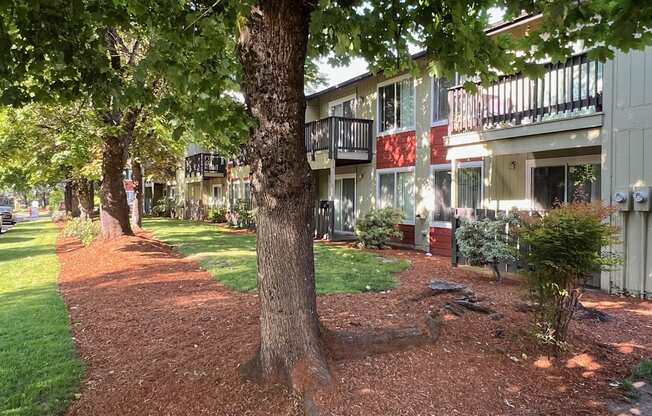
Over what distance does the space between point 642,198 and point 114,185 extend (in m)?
14.4

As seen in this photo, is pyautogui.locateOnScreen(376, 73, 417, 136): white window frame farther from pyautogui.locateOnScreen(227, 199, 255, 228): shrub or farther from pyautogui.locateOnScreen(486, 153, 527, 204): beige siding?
pyautogui.locateOnScreen(227, 199, 255, 228): shrub

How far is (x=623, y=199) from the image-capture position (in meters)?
7.95

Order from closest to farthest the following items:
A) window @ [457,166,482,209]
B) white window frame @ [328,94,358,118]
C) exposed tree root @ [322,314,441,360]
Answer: exposed tree root @ [322,314,441,360] < window @ [457,166,482,209] < white window frame @ [328,94,358,118]

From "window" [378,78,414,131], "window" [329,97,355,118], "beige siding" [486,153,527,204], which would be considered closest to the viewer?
"beige siding" [486,153,527,204]

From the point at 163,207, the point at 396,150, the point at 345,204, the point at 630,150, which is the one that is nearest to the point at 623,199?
the point at 630,150

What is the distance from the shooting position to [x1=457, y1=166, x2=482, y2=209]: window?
12.8 metres

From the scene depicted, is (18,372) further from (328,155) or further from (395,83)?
(395,83)

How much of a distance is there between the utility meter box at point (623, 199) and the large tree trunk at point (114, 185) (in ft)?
41.2

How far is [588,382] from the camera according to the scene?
4.30 meters

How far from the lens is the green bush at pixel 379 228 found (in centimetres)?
1430

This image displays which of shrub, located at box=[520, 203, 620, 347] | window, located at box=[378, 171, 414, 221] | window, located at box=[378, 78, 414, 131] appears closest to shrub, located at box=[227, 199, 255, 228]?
window, located at box=[378, 171, 414, 221]

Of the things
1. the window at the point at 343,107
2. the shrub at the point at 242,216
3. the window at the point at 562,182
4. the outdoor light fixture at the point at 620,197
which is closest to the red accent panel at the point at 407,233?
the window at the point at 562,182

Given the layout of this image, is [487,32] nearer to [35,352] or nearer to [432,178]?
[432,178]

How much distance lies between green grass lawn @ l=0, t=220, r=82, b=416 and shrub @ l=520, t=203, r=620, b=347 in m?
4.71
